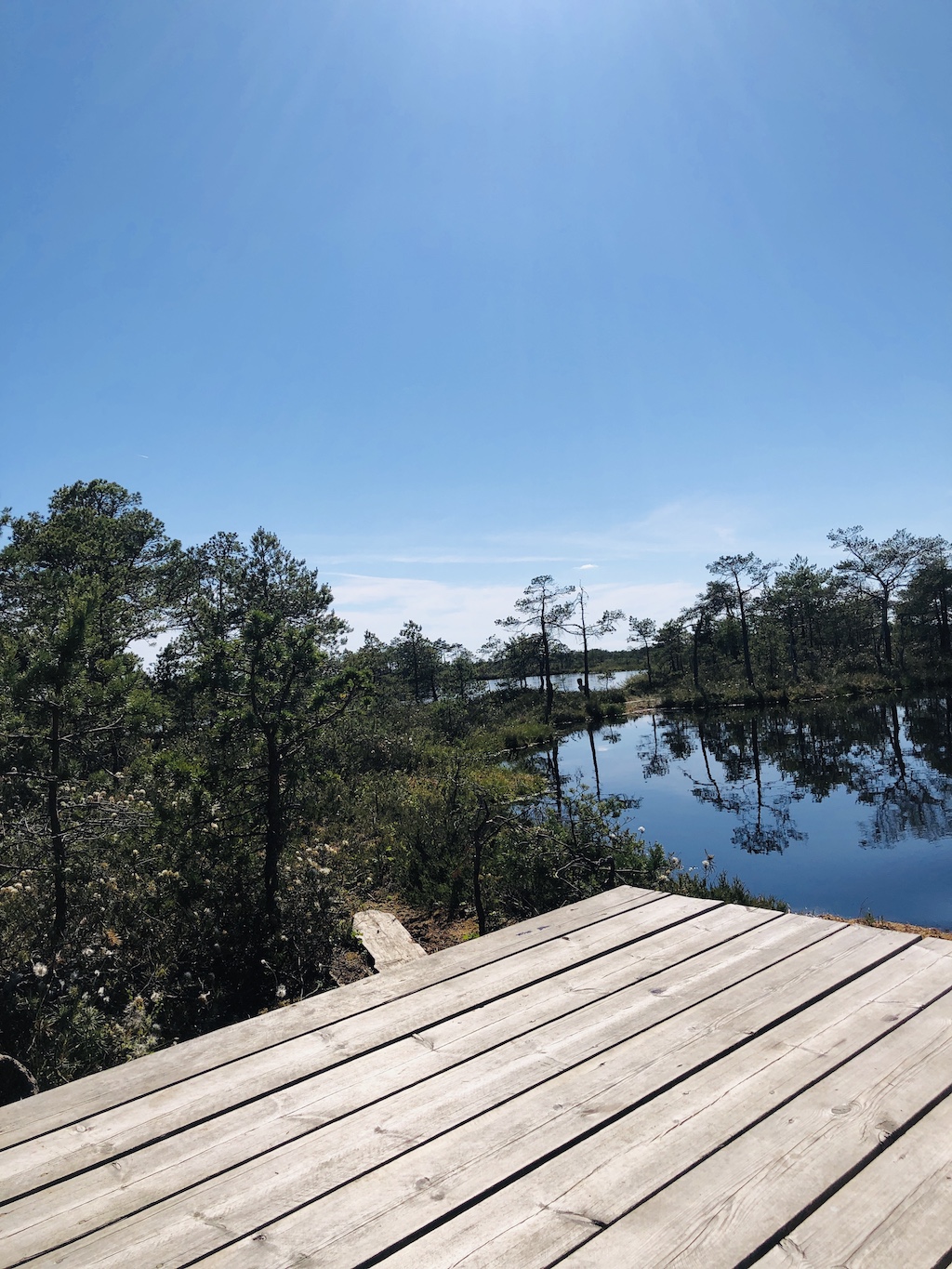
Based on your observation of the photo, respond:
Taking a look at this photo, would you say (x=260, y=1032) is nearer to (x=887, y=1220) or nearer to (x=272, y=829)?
(x=887, y=1220)

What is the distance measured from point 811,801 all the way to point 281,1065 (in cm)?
1247

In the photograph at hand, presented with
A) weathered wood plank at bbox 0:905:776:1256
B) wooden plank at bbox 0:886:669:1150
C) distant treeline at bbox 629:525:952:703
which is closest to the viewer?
weathered wood plank at bbox 0:905:776:1256

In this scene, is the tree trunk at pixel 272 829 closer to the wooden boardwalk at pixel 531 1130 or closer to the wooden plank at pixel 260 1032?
the wooden plank at pixel 260 1032

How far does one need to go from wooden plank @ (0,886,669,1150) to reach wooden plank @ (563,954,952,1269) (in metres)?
1.14

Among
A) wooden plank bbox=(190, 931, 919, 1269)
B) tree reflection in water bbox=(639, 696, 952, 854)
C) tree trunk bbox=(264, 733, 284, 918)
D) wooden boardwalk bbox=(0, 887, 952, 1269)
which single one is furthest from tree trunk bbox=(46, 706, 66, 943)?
tree reflection in water bbox=(639, 696, 952, 854)

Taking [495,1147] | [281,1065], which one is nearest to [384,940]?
[281,1065]

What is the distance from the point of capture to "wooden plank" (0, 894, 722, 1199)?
5.11 feet

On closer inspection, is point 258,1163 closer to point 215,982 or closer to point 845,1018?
point 845,1018

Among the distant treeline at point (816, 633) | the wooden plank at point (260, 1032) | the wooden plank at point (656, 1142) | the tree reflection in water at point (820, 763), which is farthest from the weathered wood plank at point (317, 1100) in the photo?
the distant treeline at point (816, 633)

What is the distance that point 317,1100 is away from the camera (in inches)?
67.7

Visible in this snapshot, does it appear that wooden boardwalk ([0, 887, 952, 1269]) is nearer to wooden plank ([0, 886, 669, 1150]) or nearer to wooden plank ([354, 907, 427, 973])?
wooden plank ([0, 886, 669, 1150])

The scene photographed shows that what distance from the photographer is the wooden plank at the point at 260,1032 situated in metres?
1.75

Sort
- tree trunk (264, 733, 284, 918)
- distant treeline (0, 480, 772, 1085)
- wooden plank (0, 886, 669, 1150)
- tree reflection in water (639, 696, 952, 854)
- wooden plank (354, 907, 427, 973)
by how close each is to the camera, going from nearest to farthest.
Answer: wooden plank (0, 886, 669, 1150) → distant treeline (0, 480, 772, 1085) → wooden plank (354, 907, 427, 973) → tree trunk (264, 733, 284, 918) → tree reflection in water (639, 696, 952, 854)

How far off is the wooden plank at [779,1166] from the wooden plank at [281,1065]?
0.92 meters
